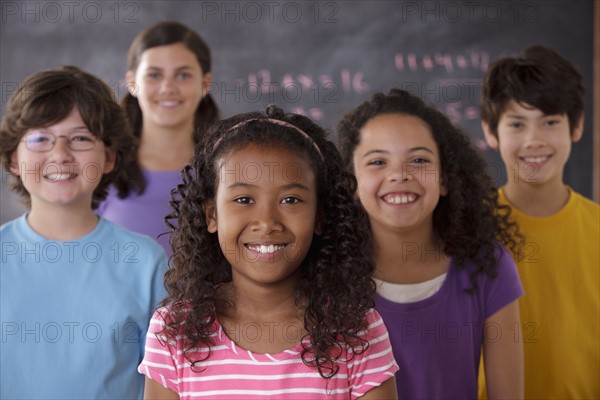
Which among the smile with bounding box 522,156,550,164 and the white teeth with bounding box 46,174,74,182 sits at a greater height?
the smile with bounding box 522,156,550,164

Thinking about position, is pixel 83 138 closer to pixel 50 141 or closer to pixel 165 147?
pixel 50 141

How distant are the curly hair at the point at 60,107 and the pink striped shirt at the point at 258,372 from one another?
0.59m

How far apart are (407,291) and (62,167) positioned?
2.52 feet

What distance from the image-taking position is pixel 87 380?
1505 mm

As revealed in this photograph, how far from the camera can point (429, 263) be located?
173cm

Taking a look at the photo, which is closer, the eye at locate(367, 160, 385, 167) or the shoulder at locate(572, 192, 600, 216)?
the eye at locate(367, 160, 385, 167)

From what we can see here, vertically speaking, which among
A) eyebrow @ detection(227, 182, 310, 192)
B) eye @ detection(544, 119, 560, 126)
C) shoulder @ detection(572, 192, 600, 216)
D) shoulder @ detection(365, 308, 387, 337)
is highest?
eye @ detection(544, 119, 560, 126)

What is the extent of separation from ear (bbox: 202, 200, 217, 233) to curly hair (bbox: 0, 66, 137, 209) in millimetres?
433

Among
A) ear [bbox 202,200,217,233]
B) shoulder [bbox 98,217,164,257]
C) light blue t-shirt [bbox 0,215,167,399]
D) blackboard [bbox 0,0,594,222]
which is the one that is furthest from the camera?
blackboard [bbox 0,0,594,222]

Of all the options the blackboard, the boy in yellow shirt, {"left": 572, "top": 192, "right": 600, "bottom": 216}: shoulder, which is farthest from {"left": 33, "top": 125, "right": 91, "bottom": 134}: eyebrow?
the blackboard

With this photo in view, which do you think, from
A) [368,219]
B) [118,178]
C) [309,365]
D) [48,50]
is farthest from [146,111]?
[309,365]

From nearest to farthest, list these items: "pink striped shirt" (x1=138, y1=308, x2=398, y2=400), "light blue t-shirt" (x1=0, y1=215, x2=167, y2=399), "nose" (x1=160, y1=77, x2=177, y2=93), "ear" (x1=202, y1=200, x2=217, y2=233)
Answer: "pink striped shirt" (x1=138, y1=308, x2=398, y2=400) → "ear" (x1=202, y1=200, x2=217, y2=233) → "light blue t-shirt" (x1=0, y1=215, x2=167, y2=399) → "nose" (x1=160, y1=77, x2=177, y2=93)

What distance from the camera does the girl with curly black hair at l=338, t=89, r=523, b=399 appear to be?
1.64m

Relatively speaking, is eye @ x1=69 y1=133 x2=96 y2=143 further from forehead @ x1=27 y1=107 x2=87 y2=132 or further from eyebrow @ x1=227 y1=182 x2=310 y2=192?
eyebrow @ x1=227 y1=182 x2=310 y2=192
